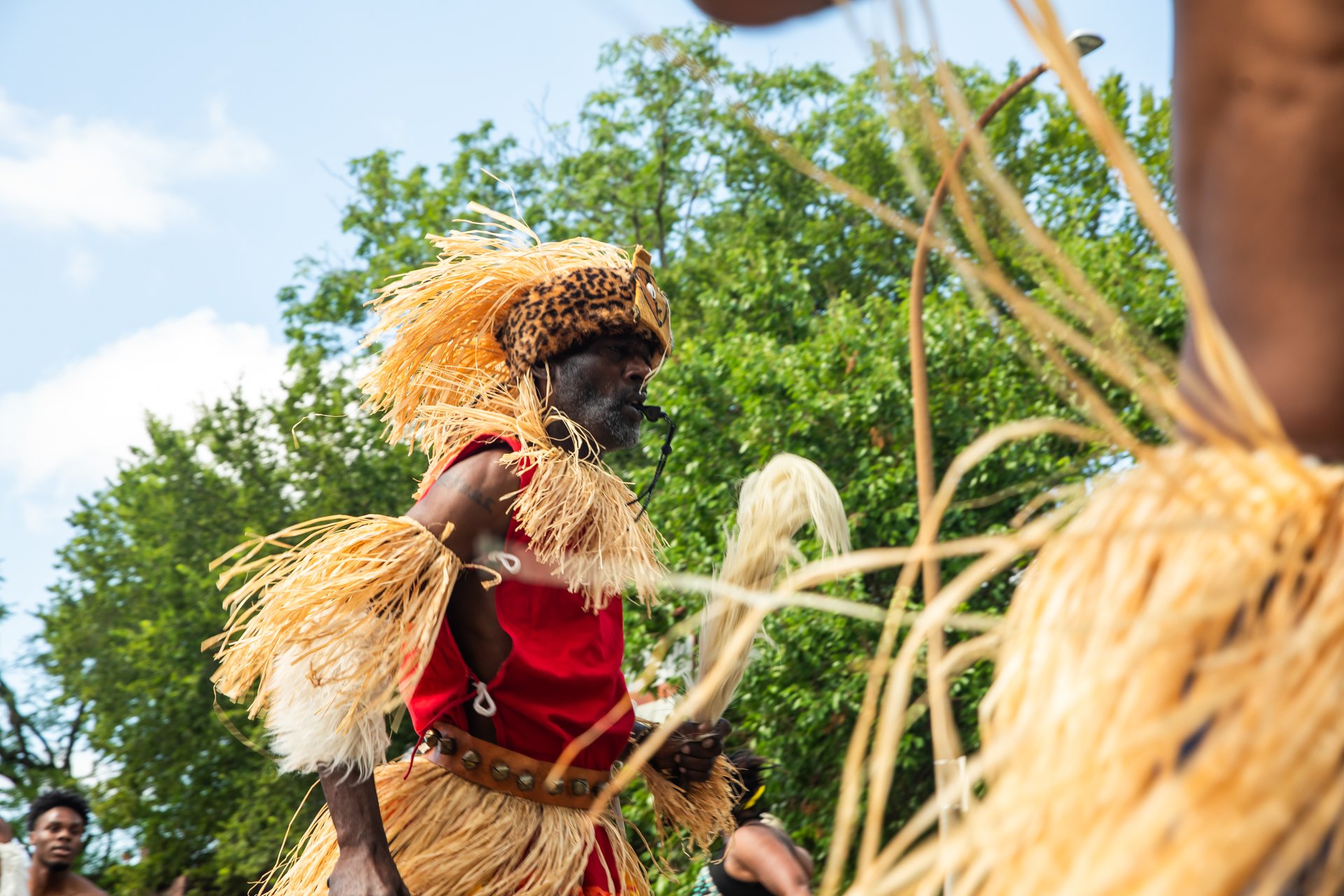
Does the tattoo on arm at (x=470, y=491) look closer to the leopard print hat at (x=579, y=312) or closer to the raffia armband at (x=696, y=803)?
the leopard print hat at (x=579, y=312)

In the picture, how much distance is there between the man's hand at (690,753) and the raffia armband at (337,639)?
2.79 feet

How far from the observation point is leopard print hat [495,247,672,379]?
3080 mm

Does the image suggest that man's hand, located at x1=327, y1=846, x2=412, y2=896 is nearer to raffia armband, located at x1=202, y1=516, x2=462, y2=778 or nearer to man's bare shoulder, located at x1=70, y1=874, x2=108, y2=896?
raffia armband, located at x1=202, y1=516, x2=462, y2=778

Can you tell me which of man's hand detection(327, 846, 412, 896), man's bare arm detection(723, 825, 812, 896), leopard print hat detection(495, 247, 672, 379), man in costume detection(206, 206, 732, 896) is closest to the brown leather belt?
man in costume detection(206, 206, 732, 896)

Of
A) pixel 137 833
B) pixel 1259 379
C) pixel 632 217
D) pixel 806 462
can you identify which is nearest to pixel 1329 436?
pixel 1259 379

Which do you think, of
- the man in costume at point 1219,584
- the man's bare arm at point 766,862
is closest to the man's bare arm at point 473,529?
the man in costume at point 1219,584

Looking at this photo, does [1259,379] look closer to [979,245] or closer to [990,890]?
[979,245]

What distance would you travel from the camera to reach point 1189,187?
1102 mm

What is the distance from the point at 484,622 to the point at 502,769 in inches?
12.0

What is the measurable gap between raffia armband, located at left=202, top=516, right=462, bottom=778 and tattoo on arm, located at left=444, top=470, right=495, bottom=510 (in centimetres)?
18

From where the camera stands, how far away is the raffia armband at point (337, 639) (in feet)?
7.96

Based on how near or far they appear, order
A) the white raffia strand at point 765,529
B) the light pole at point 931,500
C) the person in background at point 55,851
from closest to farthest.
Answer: the light pole at point 931,500 < the white raffia strand at point 765,529 < the person in background at point 55,851

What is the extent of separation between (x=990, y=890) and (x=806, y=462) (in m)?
2.93

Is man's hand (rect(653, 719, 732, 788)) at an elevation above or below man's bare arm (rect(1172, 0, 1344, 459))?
below
